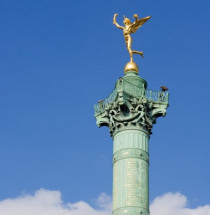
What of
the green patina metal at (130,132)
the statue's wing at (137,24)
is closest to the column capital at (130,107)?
the green patina metal at (130,132)

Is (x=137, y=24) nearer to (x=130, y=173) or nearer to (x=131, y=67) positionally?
(x=131, y=67)

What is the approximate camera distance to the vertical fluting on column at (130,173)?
34.3 meters

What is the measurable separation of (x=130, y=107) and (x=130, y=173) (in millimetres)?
4405

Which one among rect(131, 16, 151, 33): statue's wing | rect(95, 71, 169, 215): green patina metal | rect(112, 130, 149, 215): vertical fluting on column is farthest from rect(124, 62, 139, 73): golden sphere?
rect(112, 130, 149, 215): vertical fluting on column

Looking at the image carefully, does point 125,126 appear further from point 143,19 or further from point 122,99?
point 143,19

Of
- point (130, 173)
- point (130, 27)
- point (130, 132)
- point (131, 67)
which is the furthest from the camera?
point (130, 27)

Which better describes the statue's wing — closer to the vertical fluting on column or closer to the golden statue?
the golden statue

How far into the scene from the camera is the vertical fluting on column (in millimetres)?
34281

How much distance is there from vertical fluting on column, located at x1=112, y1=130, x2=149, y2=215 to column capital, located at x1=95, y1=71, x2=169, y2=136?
0.60 meters

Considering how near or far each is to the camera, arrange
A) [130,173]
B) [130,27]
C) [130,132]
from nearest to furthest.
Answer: [130,173], [130,132], [130,27]

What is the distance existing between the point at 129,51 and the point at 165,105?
5.03 m

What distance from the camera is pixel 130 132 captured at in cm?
3659

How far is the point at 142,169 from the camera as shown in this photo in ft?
116

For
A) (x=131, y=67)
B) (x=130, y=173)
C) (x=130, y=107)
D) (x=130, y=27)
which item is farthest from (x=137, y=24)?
(x=130, y=173)
